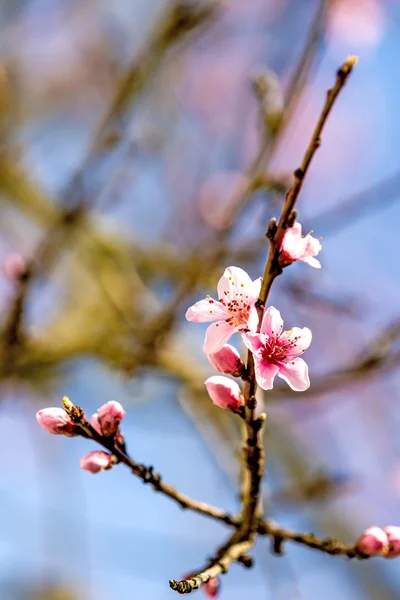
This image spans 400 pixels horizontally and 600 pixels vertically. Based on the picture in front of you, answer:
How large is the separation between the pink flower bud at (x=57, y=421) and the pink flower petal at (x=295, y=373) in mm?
321

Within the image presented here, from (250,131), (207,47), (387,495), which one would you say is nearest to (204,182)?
(250,131)

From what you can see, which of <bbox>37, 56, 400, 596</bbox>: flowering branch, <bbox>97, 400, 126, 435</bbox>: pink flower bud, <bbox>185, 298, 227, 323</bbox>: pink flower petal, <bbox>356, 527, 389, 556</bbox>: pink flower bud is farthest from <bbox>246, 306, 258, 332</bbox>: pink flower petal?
<bbox>356, 527, 389, 556</bbox>: pink flower bud

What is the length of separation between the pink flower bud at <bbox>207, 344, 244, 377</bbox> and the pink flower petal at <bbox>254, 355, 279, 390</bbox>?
3cm

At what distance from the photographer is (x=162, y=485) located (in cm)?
96

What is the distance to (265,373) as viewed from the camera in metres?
0.87

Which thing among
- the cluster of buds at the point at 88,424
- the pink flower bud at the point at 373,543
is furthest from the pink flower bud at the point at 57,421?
the pink flower bud at the point at 373,543

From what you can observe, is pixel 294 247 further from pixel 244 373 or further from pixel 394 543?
pixel 394 543

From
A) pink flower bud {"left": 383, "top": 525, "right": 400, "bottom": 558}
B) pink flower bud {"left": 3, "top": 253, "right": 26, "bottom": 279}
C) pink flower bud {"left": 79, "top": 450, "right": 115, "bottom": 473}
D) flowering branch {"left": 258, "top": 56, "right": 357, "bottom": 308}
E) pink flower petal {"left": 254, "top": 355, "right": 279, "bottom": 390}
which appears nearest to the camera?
flowering branch {"left": 258, "top": 56, "right": 357, "bottom": 308}

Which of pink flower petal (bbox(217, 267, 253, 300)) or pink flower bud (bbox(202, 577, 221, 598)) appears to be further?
pink flower bud (bbox(202, 577, 221, 598))

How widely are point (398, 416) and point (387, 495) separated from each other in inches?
43.3

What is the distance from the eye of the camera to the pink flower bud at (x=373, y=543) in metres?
1.03

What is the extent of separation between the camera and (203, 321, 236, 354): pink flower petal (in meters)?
0.87

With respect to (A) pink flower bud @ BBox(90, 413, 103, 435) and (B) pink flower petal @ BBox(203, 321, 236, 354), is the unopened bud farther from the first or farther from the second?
(B) pink flower petal @ BBox(203, 321, 236, 354)

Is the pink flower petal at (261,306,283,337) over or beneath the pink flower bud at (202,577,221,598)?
over
